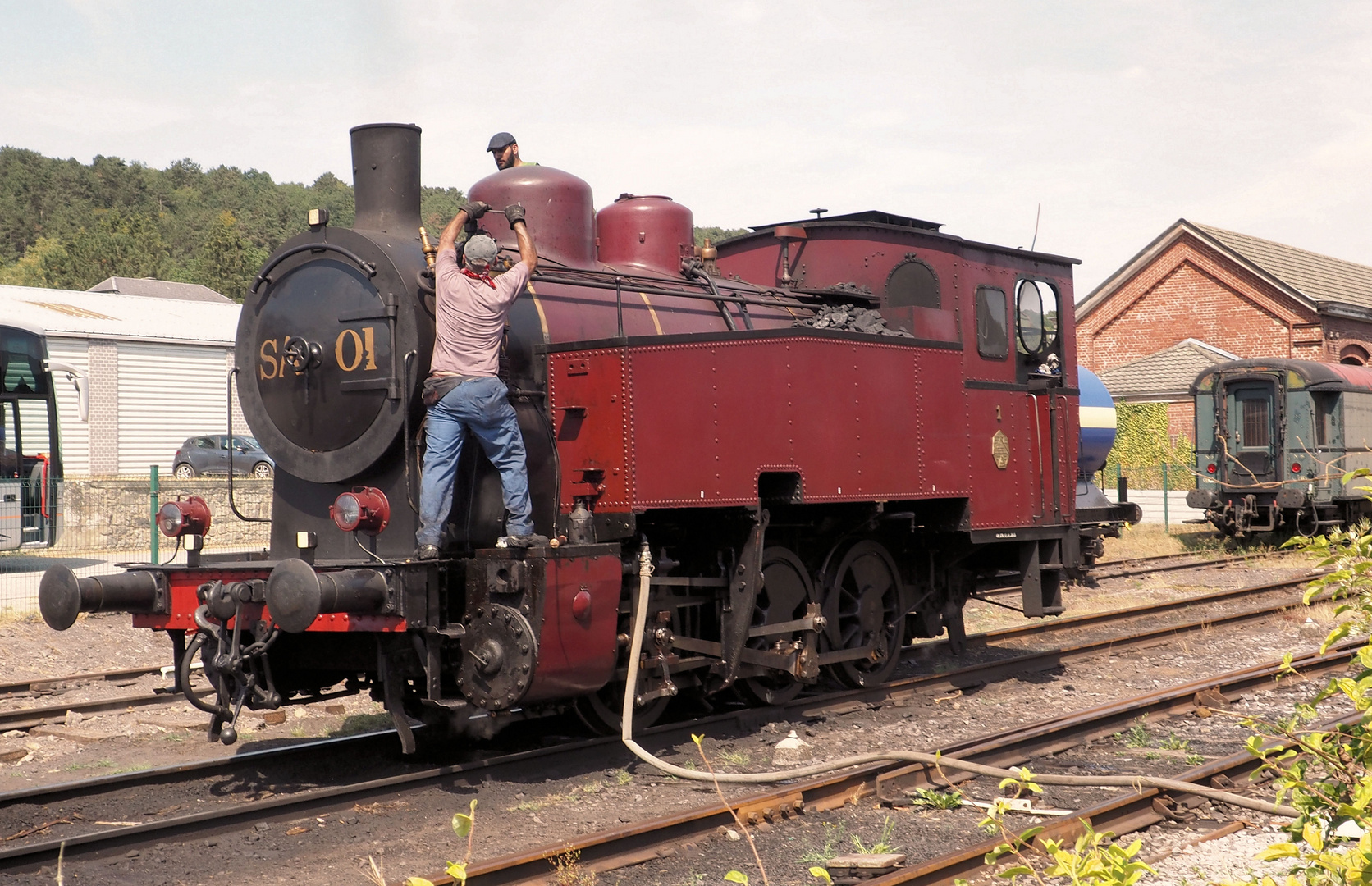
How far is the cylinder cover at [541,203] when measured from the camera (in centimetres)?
723

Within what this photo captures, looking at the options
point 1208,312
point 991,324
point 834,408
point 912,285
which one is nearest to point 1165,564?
point 991,324

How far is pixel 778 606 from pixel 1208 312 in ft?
93.5

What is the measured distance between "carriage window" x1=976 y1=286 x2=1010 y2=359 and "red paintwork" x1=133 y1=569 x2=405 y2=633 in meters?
5.14

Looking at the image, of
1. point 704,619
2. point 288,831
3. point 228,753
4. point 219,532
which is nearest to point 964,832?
point 704,619

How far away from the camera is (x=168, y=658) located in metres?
11.4

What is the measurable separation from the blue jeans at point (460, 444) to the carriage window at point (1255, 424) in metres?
17.7

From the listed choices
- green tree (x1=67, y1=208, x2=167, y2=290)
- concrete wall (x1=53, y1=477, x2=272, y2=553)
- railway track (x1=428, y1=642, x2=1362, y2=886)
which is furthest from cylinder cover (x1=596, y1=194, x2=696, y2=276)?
green tree (x1=67, y1=208, x2=167, y2=290)

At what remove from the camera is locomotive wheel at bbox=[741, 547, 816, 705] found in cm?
770

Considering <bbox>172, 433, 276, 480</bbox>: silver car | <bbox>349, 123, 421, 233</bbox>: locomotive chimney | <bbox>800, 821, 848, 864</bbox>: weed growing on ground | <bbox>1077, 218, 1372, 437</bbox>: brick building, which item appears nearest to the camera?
<bbox>800, 821, 848, 864</bbox>: weed growing on ground

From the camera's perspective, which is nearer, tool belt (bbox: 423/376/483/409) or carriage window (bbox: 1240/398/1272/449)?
tool belt (bbox: 423/376/483/409)

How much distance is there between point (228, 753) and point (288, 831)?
2.05m

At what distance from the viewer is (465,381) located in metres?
5.94

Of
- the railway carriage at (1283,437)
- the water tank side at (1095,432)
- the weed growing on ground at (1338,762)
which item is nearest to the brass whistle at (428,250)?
the weed growing on ground at (1338,762)

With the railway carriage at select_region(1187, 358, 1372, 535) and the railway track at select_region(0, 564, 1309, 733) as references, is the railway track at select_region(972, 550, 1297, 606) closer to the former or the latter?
the railway carriage at select_region(1187, 358, 1372, 535)
